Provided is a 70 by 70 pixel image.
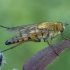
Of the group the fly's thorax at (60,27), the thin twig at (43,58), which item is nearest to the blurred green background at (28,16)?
the fly's thorax at (60,27)

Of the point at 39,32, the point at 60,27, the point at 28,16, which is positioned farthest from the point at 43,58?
the point at 28,16

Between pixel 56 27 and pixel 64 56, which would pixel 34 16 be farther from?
pixel 56 27

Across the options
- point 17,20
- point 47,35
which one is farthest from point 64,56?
point 47,35

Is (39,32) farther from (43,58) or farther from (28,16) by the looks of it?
(28,16)

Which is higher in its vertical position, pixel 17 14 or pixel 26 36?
pixel 26 36

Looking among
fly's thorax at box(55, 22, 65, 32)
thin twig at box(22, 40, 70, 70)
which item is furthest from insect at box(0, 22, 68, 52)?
thin twig at box(22, 40, 70, 70)

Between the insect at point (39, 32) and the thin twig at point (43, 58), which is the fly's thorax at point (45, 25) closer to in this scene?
the insect at point (39, 32)

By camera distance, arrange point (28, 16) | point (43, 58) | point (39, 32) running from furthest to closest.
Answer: point (28, 16) → point (39, 32) → point (43, 58)

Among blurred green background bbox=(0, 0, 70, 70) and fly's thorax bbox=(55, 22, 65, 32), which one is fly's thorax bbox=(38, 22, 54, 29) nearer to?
fly's thorax bbox=(55, 22, 65, 32)
